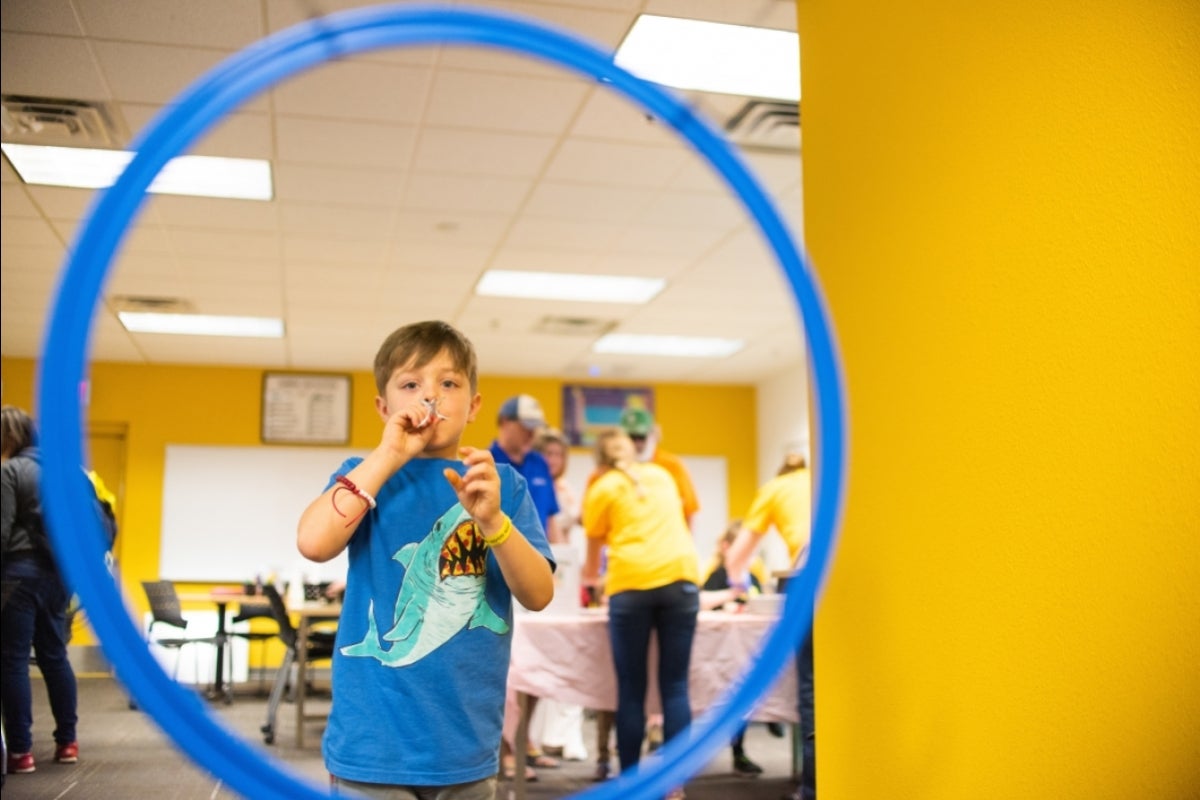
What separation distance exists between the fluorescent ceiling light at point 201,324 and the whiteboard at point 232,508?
5.46ft

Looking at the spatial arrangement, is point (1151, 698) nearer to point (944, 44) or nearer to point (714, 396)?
point (944, 44)

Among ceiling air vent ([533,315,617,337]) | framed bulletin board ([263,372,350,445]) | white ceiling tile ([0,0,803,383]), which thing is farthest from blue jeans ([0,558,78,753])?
framed bulletin board ([263,372,350,445])

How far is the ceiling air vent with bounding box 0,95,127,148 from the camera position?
180 inches

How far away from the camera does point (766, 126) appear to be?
479cm

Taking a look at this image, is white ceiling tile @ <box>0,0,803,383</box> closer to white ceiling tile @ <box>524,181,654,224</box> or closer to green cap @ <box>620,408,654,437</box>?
white ceiling tile @ <box>524,181,654,224</box>

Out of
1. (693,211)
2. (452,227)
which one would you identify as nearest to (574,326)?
(452,227)

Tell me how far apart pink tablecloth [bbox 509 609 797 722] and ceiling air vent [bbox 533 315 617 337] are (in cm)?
438

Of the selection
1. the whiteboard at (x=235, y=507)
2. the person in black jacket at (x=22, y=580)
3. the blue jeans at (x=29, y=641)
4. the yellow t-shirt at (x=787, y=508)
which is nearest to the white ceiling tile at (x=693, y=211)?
the yellow t-shirt at (x=787, y=508)

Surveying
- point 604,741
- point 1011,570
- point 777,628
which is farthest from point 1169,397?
point 604,741

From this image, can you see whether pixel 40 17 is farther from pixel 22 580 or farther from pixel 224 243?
pixel 224 243

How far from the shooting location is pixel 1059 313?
193cm

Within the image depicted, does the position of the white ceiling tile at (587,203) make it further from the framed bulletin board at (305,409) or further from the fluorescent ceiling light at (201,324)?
the framed bulletin board at (305,409)

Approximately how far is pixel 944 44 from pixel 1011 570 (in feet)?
3.48

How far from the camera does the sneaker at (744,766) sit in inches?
188
